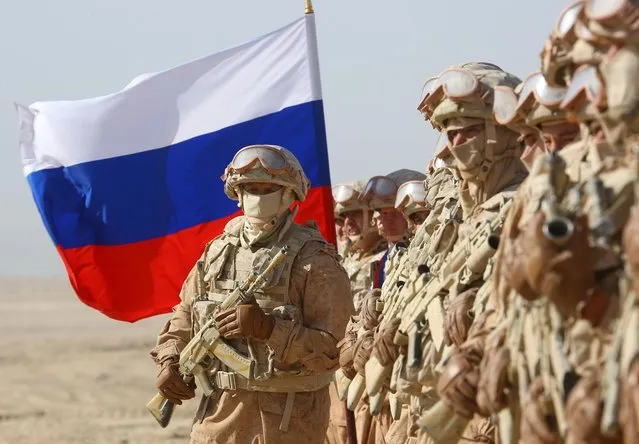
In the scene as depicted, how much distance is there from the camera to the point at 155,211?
48.1 feet

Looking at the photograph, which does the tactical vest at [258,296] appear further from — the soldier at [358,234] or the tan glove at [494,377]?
the tan glove at [494,377]

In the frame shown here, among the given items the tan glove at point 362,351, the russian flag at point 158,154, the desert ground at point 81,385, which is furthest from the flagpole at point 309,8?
the desert ground at point 81,385

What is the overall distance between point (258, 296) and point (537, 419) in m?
4.94

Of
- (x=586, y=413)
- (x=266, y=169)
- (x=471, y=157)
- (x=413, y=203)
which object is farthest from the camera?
(x=413, y=203)

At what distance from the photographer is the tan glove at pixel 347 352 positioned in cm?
1034

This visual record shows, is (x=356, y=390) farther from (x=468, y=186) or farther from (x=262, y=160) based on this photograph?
(x=262, y=160)

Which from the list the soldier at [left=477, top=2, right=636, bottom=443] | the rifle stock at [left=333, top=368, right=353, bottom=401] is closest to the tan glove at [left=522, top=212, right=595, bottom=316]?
the soldier at [left=477, top=2, right=636, bottom=443]

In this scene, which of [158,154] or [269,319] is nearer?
[269,319]

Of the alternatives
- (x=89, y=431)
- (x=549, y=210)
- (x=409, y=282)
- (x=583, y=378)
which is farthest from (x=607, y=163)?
(x=89, y=431)

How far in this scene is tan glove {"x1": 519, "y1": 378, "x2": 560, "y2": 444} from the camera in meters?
6.07

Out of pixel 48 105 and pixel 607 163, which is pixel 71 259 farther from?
pixel 607 163

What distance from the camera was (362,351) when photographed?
983cm

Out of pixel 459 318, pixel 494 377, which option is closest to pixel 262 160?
pixel 459 318

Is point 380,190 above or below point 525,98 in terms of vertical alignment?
A: below
